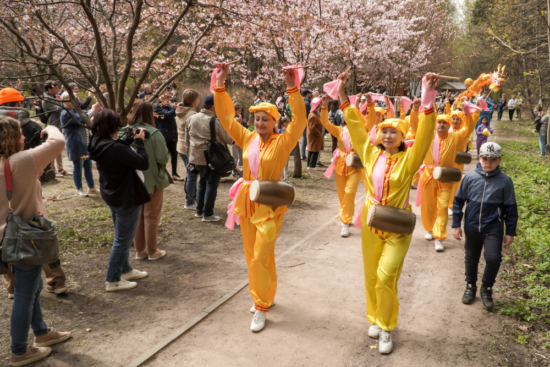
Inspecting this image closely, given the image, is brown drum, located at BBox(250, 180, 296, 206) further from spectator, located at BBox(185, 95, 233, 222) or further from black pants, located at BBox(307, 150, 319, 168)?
black pants, located at BBox(307, 150, 319, 168)

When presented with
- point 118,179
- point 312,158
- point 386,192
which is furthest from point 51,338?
point 312,158

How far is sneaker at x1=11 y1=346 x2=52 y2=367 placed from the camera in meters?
3.25

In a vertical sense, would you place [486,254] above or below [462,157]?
below

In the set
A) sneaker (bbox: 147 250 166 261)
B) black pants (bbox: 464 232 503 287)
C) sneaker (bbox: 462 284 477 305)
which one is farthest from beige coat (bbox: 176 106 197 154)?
sneaker (bbox: 462 284 477 305)

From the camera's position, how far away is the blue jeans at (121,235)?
4504 mm

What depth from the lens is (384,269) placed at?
139 inches

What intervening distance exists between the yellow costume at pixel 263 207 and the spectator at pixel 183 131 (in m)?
3.17

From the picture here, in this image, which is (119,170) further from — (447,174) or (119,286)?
(447,174)

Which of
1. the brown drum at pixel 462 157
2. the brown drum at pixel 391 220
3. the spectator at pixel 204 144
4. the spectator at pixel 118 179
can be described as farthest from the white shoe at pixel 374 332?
Answer: the brown drum at pixel 462 157

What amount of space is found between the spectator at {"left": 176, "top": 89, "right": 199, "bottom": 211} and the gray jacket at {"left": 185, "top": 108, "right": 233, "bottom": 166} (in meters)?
0.30

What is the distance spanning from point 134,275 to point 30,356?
1.68 meters

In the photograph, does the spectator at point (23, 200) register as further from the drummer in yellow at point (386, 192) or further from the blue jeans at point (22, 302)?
the drummer in yellow at point (386, 192)

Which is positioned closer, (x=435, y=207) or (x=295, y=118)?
(x=295, y=118)

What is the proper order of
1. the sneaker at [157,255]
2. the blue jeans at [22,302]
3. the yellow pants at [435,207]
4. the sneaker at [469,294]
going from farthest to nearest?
the yellow pants at [435,207] → the sneaker at [157,255] → the sneaker at [469,294] → the blue jeans at [22,302]
